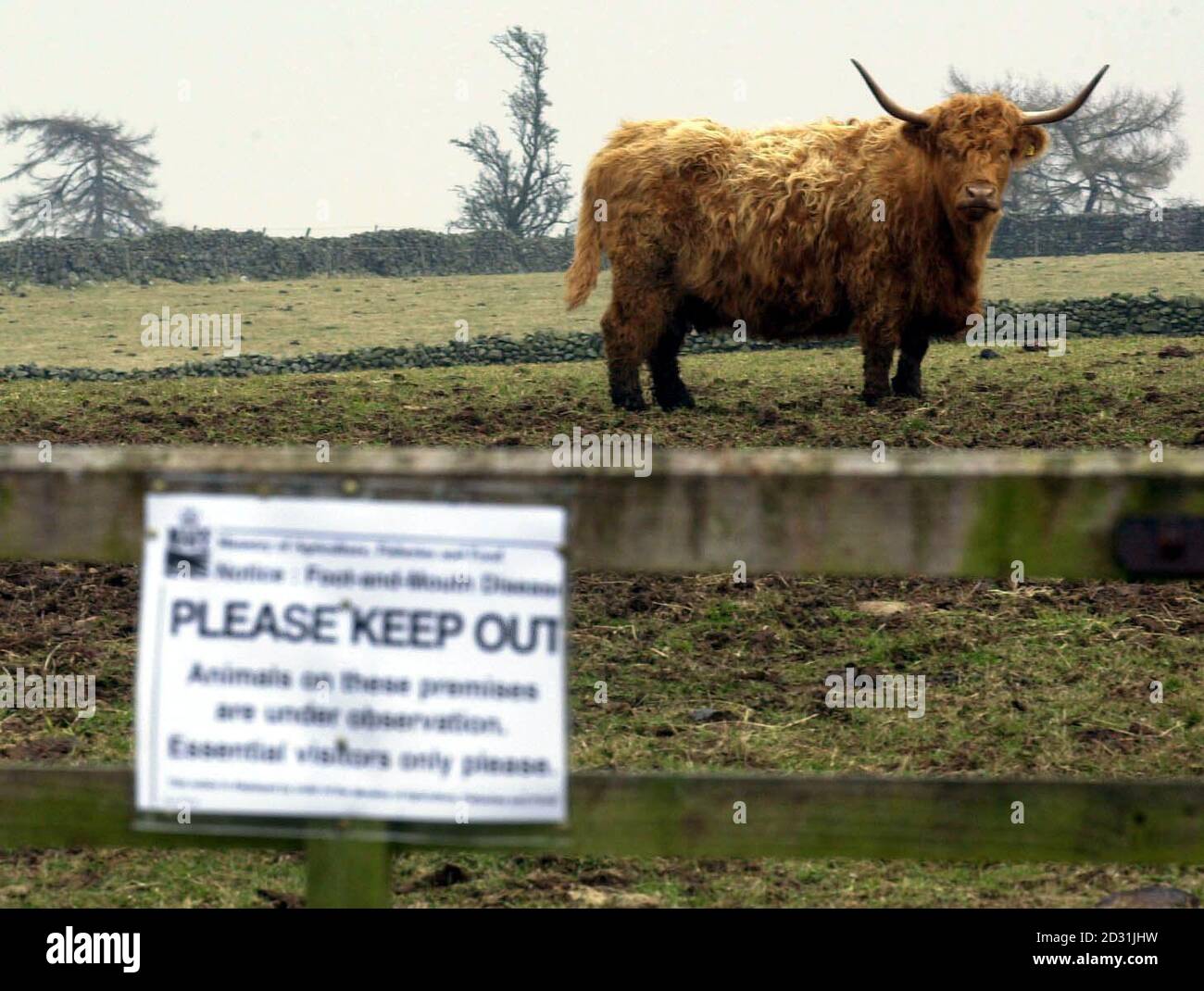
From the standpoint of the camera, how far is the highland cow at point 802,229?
38.7 feet

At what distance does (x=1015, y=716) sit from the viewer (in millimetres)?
5891

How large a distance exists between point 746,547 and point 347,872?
2.93 ft

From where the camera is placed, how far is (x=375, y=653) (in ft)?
9.34

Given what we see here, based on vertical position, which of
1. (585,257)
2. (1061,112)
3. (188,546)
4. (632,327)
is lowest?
(188,546)

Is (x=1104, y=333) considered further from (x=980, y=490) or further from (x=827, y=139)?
(x=980, y=490)

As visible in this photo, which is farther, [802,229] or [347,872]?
[802,229]

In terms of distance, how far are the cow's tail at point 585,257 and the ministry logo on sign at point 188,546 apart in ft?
34.1

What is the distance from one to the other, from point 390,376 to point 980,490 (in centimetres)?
1432

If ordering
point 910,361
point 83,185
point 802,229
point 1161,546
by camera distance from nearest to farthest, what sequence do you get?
point 1161,546, point 802,229, point 910,361, point 83,185

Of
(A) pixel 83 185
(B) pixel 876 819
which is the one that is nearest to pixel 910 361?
(B) pixel 876 819

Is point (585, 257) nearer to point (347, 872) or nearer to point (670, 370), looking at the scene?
point (670, 370)

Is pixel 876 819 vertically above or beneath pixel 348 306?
beneath

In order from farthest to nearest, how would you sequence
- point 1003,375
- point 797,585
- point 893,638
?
Answer: point 1003,375 < point 797,585 < point 893,638
